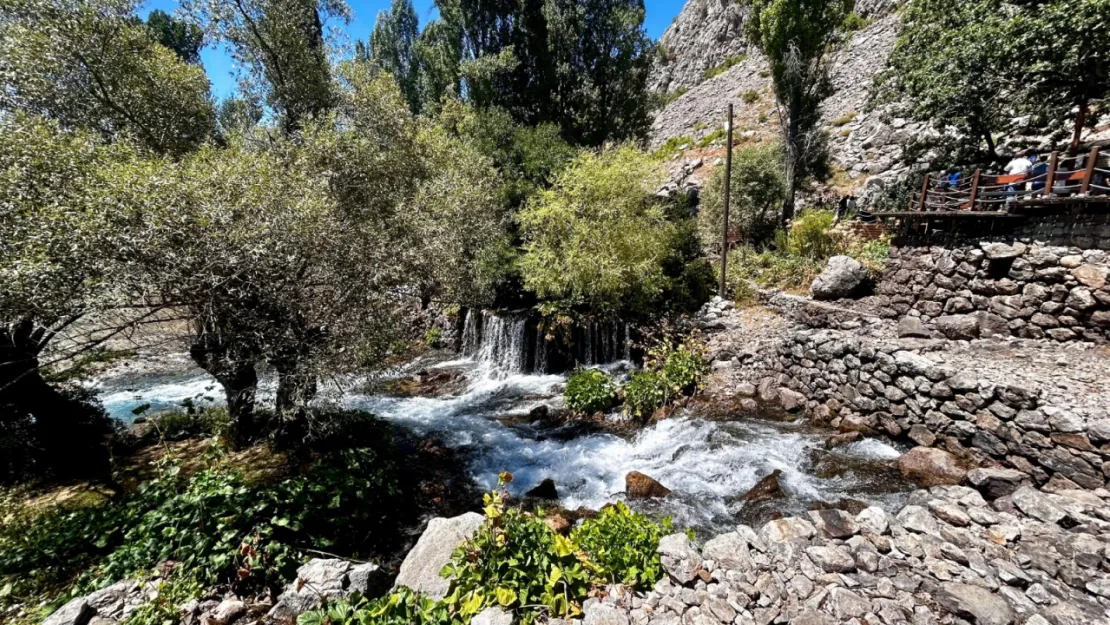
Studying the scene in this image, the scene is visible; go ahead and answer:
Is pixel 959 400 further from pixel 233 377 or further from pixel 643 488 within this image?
pixel 233 377

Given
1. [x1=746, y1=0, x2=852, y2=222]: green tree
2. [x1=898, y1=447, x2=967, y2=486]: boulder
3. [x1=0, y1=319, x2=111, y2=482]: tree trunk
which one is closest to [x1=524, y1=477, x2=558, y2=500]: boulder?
[x1=898, y1=447, x2=967, y2=486]: boulder

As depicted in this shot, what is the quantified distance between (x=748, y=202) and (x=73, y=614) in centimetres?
1991

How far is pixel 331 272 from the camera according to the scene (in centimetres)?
671

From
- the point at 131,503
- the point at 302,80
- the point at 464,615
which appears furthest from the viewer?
the point at 302,80

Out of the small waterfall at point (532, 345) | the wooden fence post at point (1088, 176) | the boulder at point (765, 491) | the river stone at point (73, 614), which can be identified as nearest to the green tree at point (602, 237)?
the small waterfall at point (532, 345)

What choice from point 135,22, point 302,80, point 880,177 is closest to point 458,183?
point 302,80

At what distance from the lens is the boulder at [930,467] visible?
6.66m

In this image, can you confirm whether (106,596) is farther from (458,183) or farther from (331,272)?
(458,183)

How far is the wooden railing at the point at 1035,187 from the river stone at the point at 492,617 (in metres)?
11.5

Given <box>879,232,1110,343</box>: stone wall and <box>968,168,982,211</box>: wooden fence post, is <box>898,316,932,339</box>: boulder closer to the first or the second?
<box>879,232,1110,343</box>: stone wall

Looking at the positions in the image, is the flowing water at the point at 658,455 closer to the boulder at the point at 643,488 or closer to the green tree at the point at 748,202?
the boulder at the point at 643,488

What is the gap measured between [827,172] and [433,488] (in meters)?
22.3

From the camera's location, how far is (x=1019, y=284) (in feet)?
27.5

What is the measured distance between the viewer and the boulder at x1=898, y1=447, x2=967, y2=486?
6660 mm
